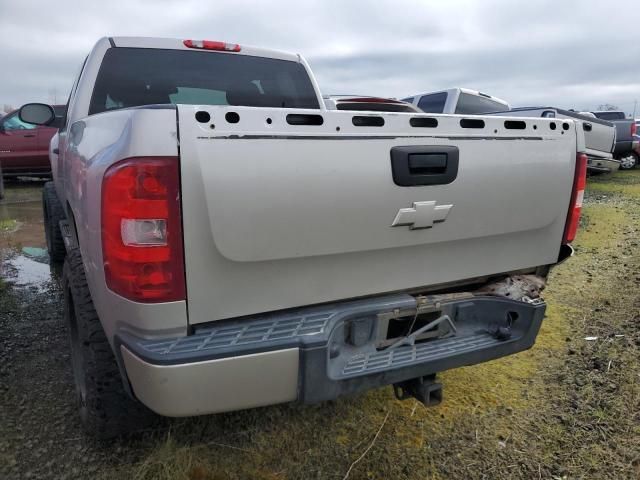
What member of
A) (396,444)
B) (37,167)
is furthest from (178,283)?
(37,167)

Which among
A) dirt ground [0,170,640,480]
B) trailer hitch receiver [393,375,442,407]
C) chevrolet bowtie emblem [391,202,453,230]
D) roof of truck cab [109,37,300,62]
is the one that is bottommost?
dirt ground [0,170,640,480]

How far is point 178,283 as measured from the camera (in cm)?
168

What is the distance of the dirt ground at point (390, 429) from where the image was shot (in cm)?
225

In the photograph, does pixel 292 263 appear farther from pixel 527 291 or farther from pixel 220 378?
pixel 527 291

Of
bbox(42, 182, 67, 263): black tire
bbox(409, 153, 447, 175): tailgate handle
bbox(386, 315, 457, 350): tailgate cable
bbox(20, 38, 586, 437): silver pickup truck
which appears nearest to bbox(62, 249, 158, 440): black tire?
bbox(20, 38, 586, 437): silver pickup truck

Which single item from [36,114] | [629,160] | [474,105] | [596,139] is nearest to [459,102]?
[474,105]

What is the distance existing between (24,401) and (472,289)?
2.50 metres

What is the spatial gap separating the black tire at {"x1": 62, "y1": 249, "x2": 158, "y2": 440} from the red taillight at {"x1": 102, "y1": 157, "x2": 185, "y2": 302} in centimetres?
50

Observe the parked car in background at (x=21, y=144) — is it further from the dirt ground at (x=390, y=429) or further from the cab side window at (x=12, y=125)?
the dirt ground at (x=390, y=429)

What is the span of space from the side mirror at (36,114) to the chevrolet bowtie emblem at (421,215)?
3210mm

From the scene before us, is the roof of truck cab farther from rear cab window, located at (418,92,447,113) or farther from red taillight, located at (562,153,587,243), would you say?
rear cab window, located at (418,92,447,113)

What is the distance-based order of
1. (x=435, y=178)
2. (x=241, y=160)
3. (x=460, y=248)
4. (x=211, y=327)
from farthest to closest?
(x=460, y=248) < (x=435, y=178) < (x=211, y=327) < (x=241, y=160)

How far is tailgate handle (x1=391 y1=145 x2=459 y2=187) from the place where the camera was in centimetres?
192

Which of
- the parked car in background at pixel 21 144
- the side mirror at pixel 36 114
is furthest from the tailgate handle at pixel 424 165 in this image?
the parked car in background at pixel 21 144
